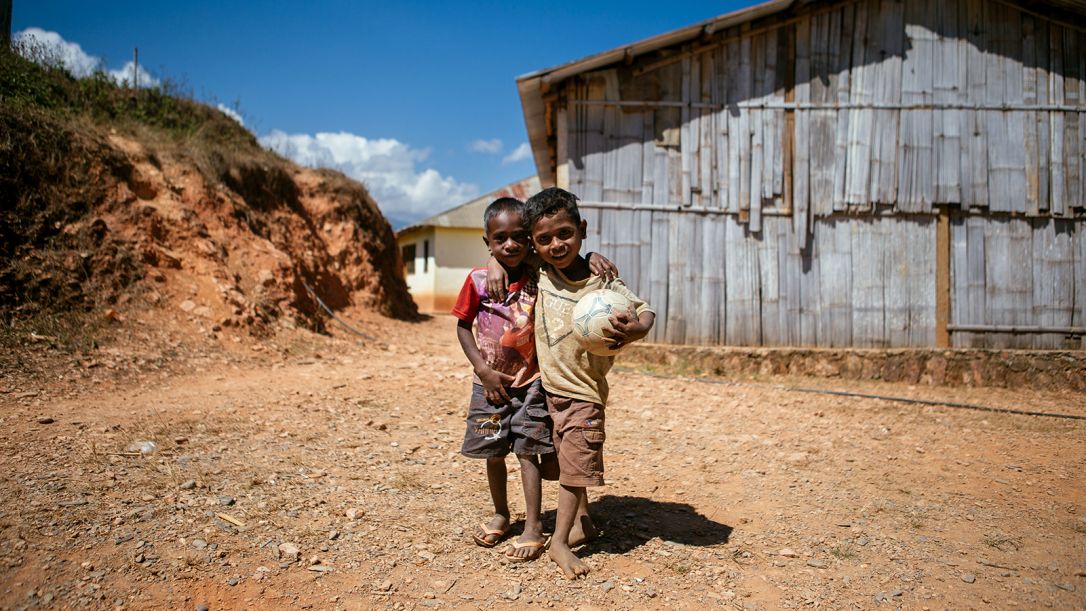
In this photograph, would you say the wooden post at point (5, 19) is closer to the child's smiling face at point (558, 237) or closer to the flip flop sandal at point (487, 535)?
the child's smiling face at point (558, 237)

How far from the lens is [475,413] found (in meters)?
2.79

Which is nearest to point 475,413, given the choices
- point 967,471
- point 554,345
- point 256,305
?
point 554,345

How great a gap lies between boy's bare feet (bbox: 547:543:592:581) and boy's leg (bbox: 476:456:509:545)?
31 cm

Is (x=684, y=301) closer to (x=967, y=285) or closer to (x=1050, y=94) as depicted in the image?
(x=967, y=285)

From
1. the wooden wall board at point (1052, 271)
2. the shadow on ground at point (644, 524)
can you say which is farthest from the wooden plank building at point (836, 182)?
the shadow on ground at point (644, 524)

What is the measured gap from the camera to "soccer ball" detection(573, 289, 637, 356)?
2.45m

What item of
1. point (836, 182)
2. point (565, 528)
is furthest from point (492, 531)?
point (836, 182)

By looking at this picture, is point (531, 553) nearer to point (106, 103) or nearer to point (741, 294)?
point (741, 294)

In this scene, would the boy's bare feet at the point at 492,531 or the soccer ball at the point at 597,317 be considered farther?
the boy's bare feet at the point at 492,531

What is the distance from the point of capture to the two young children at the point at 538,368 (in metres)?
2.60

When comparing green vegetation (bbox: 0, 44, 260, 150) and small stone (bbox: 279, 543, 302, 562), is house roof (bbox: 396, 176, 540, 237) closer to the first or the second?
green vegetation (bbox: 0, 44, 260, 150)

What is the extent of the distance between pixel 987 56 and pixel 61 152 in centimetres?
1080

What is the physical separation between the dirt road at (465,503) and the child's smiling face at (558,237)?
128cm

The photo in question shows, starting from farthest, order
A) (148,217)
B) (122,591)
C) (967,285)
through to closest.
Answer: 1. (148,217)
2. (967,285)
3. (122,591)
